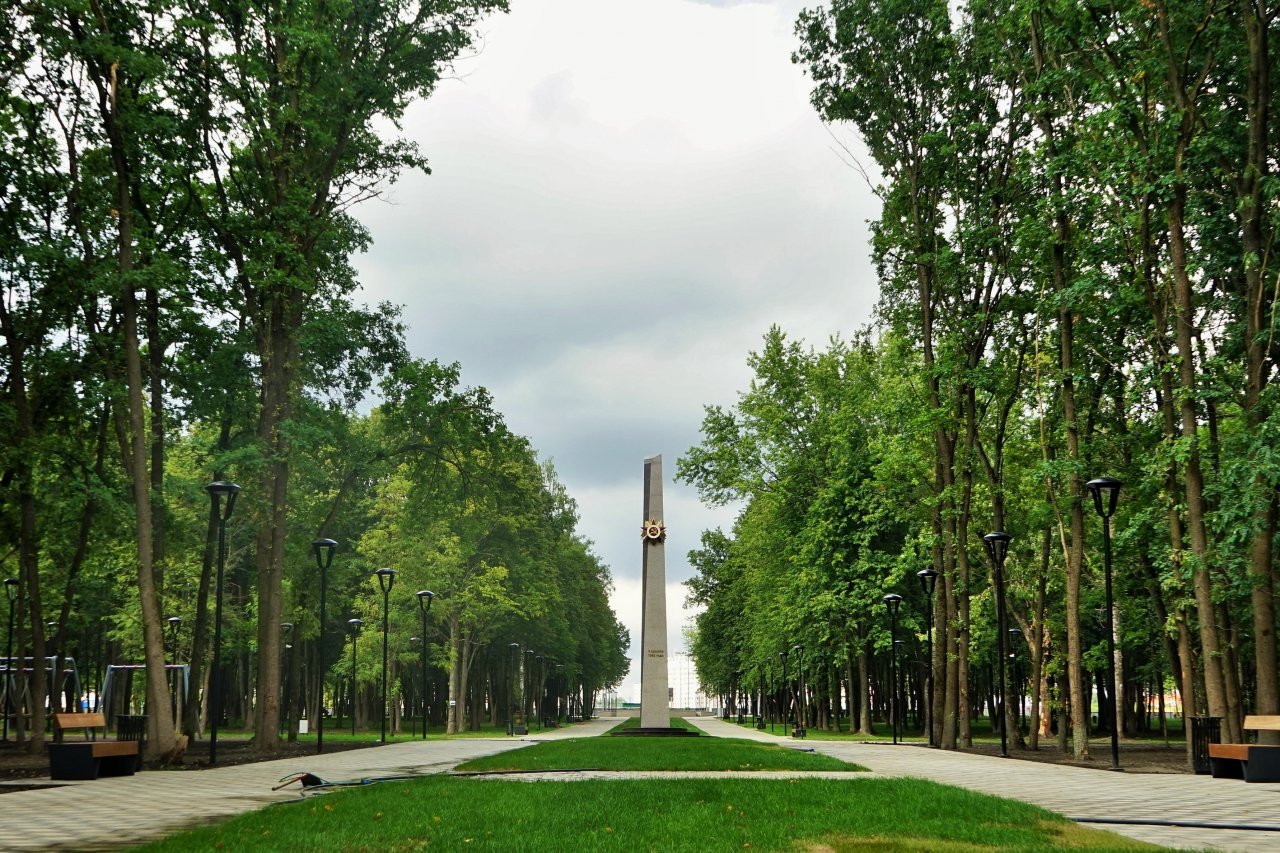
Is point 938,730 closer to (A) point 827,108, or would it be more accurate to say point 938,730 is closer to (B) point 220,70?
(A) point 827,108

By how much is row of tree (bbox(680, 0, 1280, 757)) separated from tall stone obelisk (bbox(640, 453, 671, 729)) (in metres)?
5.17

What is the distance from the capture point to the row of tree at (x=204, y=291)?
21609 millimetres

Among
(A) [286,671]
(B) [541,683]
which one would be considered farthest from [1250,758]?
(B) [541,683]

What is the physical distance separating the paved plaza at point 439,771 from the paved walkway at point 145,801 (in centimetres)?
1

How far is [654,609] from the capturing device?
39875 mm

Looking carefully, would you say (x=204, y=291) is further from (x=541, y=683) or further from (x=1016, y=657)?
(x=541, y=683)

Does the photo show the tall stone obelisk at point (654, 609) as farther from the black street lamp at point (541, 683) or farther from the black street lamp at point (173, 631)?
the black street lamp at point (541, 683)

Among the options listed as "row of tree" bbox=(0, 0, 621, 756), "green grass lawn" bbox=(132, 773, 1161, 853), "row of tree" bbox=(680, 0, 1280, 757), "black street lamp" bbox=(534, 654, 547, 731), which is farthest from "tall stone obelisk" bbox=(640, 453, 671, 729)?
"black street lamp" bbox=(534, 654, 547, 731)

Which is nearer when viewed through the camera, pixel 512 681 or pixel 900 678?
pixel 900 678

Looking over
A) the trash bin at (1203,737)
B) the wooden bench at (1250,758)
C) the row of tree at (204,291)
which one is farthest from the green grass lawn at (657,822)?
the row of tree at (204,291)

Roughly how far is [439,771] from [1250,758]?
12.9 m

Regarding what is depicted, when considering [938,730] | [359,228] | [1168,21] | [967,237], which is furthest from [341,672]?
[1168,21]

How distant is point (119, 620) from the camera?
41.9 metres

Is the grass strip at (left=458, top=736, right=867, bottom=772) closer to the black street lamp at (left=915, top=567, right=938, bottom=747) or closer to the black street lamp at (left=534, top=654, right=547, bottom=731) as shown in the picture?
the black street lamp at (left=915, top=567, right=938, bottom=747)
